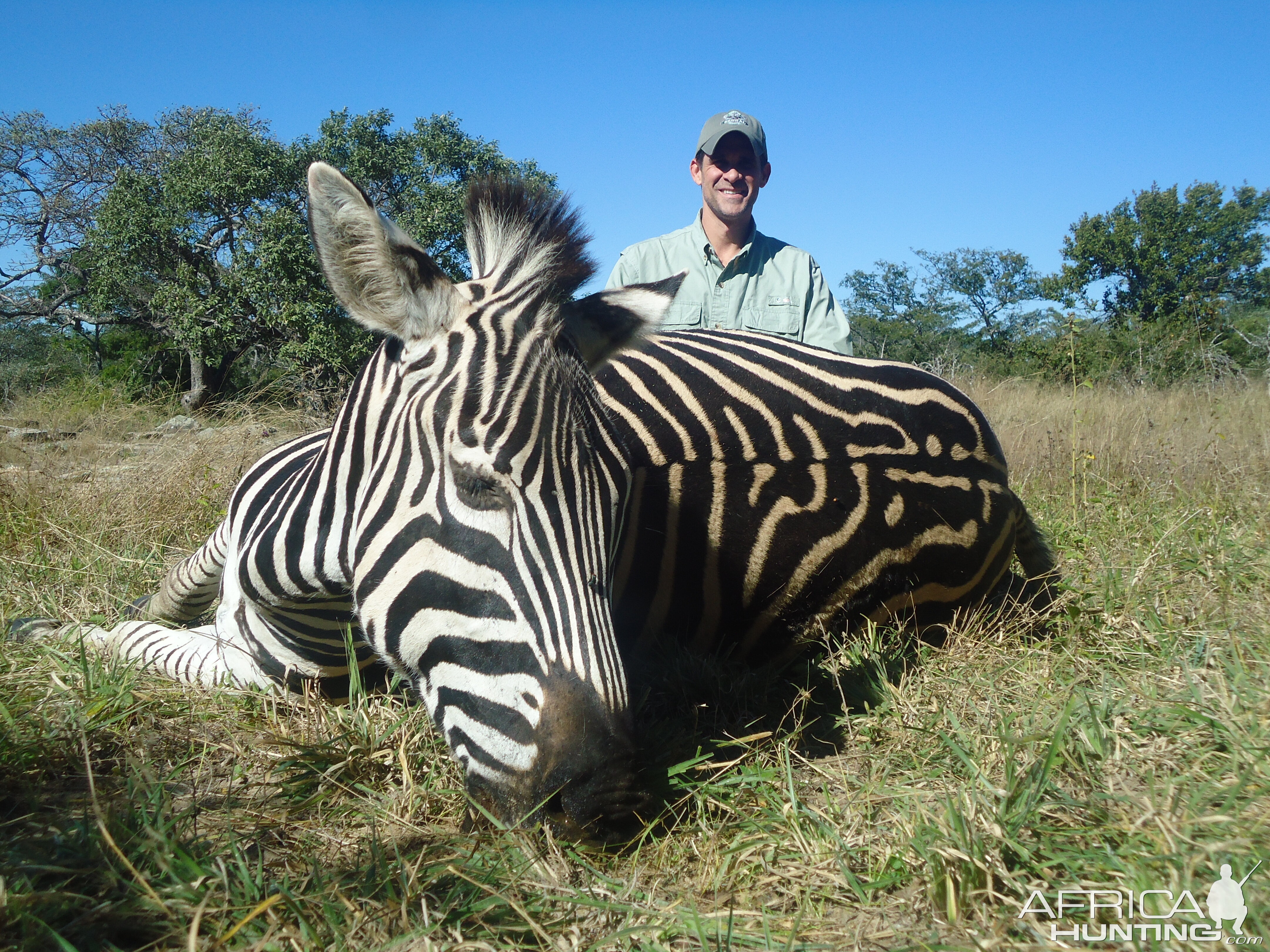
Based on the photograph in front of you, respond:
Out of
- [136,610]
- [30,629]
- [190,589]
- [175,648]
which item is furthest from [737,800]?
[136,610]

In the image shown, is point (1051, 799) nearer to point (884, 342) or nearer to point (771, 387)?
point (771, 387)

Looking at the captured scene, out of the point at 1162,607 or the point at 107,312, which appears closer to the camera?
the point at 1162,607

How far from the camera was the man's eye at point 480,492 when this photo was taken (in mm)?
1748

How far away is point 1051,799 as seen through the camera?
1.83 metres

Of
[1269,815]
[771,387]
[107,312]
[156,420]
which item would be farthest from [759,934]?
[107,312]

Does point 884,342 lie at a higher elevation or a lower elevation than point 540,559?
higher

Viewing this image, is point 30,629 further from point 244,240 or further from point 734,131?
point 244,240

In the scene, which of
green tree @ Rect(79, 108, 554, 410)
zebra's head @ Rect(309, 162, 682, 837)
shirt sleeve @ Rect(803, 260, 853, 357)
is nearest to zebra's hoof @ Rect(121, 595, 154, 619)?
zebra's head @ Rect(309, 162, 682, 837)

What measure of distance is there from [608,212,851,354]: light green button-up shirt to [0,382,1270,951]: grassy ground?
262cm

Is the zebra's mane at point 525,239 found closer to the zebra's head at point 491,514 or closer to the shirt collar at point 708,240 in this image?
the zebra's head at point 491,514

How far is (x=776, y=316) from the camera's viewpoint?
5508mm

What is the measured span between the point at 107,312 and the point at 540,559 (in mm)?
31279

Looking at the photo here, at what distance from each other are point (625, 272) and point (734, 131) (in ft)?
4.04

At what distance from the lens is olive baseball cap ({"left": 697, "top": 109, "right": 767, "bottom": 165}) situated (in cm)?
537
